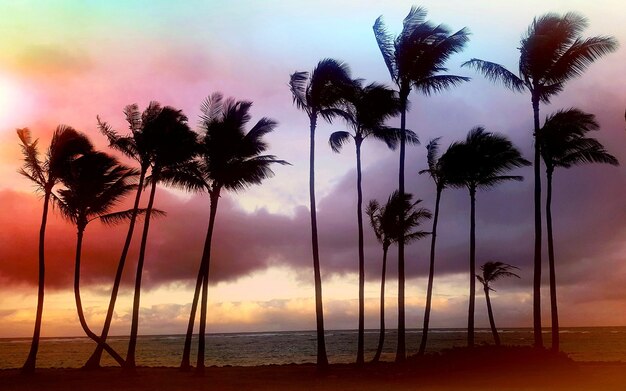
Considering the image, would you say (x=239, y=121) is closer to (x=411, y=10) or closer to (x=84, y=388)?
(x=411, y=10)

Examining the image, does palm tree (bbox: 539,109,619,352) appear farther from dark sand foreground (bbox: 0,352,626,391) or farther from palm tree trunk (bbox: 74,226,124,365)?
palm tree trunk (bbox: 74,226,124,365)

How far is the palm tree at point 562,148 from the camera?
30641mm

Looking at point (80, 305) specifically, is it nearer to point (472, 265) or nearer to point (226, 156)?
point (226, 156)

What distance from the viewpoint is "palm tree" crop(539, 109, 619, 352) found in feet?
101

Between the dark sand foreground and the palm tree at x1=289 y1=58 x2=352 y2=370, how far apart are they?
12.4 ft

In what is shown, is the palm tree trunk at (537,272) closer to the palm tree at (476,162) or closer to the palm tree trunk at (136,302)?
the palm tree at (476,162)

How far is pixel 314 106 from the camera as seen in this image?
101 feet

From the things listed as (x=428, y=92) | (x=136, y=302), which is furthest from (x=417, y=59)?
(x=136, y=302)

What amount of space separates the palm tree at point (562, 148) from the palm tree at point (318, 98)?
10.2 metres

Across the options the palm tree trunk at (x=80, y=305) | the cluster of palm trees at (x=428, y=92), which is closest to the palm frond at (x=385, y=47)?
the cluster of palm trees at (x=428, y=92)

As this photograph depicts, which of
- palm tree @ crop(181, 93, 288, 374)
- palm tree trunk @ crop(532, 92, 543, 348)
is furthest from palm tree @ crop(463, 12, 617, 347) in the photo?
palm tree @ crop(181, 93, 288, 374)

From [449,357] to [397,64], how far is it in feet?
46.1

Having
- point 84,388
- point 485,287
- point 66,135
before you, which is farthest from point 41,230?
point 485,287

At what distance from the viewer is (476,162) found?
36375 millimetres
